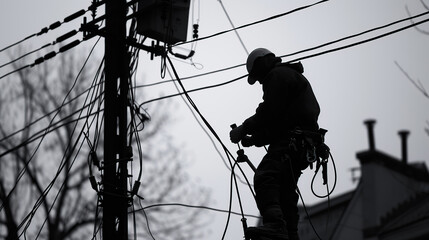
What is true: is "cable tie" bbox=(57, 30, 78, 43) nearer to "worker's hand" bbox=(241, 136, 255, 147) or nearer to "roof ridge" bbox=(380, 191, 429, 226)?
"worker's hand" bbox=(241, 136, 255, 147)

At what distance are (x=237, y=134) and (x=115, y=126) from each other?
2.03 m

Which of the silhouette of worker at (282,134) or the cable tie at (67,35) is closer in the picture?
the silhouette of worker at (282,134)

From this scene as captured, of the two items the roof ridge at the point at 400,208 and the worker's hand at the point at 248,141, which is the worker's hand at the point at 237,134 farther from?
the roof ridge at the point at 400,208

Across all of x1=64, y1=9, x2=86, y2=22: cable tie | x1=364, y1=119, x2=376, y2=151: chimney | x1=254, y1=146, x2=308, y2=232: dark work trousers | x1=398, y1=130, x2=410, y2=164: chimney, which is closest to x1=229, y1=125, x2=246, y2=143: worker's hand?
x1=254, y1=146, x2=308, y2=232: dark work trousers

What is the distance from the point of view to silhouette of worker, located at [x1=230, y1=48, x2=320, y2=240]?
22.7 feet

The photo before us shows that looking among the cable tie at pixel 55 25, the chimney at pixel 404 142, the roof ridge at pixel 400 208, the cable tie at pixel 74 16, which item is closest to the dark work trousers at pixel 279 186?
the cable tie at pixel 74 16

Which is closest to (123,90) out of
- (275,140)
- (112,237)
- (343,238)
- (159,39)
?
(159,39)

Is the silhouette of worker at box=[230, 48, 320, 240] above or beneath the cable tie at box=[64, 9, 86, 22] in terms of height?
beneath

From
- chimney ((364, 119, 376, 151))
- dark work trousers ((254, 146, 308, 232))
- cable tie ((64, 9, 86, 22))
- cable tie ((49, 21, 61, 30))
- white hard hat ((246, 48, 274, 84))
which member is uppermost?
chimney ((364, 119, 376, 151))

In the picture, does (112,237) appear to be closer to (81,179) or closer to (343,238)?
(343,238)

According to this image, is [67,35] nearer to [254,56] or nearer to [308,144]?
[254,56]

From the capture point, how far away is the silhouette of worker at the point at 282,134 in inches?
272

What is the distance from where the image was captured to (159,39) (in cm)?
966

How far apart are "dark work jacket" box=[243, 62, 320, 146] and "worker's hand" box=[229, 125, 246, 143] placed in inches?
1.8
